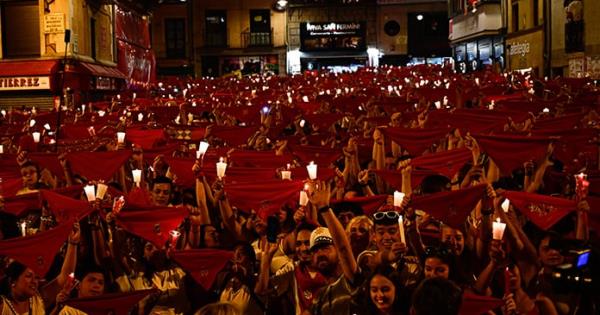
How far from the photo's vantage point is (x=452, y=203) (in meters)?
7.32

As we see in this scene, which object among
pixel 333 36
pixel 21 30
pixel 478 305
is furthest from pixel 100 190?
pixel 333 36

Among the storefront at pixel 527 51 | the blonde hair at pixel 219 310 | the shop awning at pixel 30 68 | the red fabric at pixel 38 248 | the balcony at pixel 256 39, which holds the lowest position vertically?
the red fabric at pixel 38 248

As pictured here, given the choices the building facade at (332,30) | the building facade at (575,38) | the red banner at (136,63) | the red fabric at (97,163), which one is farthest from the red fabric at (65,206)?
the building facade at (332,30)

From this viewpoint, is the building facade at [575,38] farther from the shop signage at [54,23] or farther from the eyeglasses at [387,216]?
the eyeglasses at [387,216]

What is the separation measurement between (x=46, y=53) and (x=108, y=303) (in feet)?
Answer: 81.4

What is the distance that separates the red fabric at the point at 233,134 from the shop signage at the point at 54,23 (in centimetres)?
1681

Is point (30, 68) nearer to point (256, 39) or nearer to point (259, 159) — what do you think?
point (259, 159)

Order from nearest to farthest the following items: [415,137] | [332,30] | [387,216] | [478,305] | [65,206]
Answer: [478,305]
[387,216]
[65,206]
[415,137]
[332,30]

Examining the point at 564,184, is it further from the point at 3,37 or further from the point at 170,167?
the point at 3,37

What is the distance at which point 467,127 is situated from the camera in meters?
12.2

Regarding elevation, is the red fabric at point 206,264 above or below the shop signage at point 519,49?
below

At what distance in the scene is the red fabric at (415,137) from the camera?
38.2ft

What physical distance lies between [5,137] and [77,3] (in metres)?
17.3

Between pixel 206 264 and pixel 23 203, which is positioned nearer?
pixel 206 264
